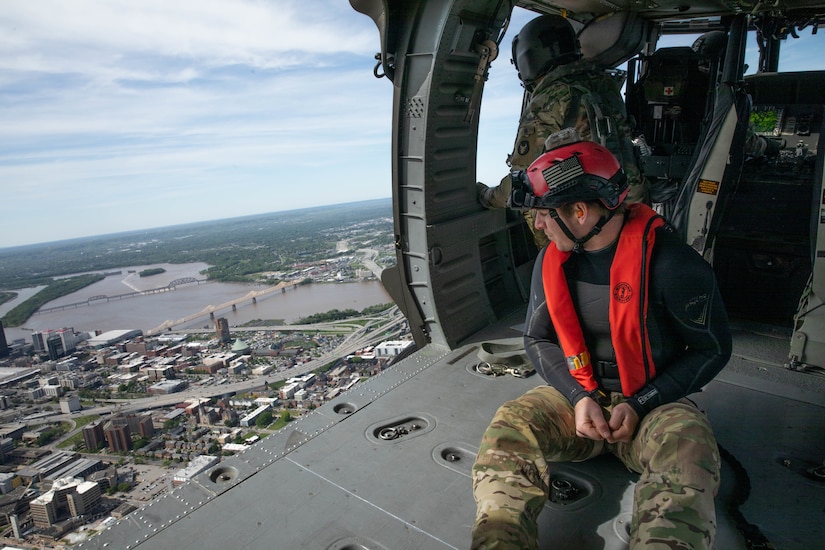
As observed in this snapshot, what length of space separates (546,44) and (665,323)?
8.92 feet

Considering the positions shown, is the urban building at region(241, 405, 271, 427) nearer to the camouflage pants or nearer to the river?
the camouflage pants

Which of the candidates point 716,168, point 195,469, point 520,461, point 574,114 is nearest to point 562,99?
point 574,114

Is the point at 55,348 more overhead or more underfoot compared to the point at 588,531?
more underfoot

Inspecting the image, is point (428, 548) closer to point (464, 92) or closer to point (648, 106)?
point (464, 92)

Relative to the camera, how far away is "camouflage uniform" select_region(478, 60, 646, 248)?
365cm

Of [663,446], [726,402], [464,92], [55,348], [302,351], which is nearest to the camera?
[663,446]

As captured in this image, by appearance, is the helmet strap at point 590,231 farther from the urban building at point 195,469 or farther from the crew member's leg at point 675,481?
the urban building at point 195,469

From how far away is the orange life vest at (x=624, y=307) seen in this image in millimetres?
1773

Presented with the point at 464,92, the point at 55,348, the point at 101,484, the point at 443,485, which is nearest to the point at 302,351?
the point at 55,348

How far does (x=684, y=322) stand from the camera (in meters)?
1.79

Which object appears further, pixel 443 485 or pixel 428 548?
pixel 443 485

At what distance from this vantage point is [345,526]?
1.94 metres

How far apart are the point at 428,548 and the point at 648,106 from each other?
4.86 m

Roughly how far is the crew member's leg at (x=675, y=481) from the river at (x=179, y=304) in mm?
9187
